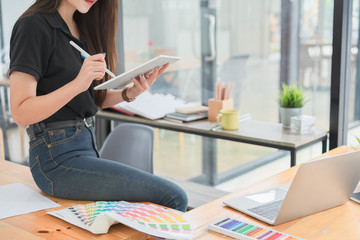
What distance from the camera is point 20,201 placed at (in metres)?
1.71

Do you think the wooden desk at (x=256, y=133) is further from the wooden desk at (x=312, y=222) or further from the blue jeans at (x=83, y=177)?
the wooden desk at (x=312, y=222)

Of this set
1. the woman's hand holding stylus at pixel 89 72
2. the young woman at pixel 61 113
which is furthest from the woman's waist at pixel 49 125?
the woman's hand holding stylus at pixel 89 72

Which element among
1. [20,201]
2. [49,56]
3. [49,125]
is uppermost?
[49,56]

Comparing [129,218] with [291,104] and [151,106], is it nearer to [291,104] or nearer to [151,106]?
[291,104]

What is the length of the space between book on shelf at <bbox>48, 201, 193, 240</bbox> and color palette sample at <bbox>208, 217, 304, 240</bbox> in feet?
0.25

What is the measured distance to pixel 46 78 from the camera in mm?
1715

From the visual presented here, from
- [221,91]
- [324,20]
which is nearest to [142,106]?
[221,91]

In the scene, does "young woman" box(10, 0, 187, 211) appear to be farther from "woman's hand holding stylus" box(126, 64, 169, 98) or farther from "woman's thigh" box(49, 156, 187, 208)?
"woman's hand holding stylus" box(126, 64, 169, 98)

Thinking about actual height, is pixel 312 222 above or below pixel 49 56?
below

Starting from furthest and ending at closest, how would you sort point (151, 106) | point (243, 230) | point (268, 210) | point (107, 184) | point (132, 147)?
point (151, 106)
point (132, 147)
point (107, 184)
point (268, 210)
point (243, 230)

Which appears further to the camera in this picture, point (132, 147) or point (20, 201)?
point (132, 147)

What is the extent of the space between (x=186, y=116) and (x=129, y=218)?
55.6 inches

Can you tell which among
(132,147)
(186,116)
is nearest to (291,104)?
(186,116)

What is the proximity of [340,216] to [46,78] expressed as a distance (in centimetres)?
104
